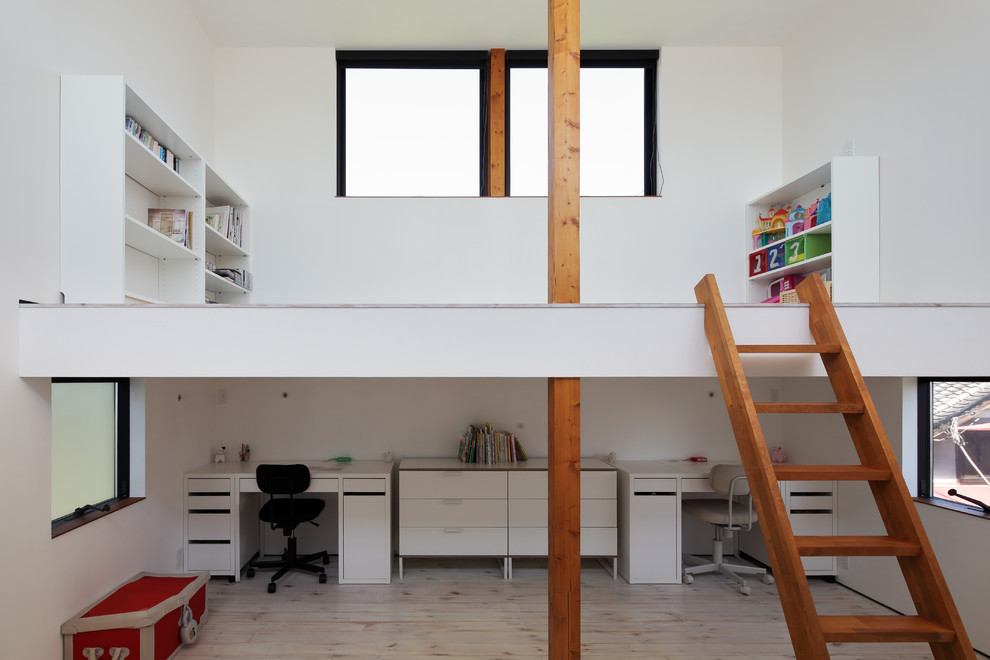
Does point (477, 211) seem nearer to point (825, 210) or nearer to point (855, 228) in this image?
point (825, 210)

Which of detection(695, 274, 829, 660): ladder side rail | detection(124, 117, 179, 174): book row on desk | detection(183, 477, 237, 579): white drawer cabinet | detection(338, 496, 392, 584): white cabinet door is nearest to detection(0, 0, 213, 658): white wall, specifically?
detection(124, 117, 179, 174): book row on desk

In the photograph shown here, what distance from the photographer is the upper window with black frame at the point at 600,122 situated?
4582 mm

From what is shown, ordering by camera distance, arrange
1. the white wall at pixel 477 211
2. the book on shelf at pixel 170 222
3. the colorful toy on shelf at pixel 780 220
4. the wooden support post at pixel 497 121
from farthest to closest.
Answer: the wooden support post at pixel 497 121, the white wall at pixel 477 211, the colorful toy on shelf at pixel 780 220, the book on shelf at pixel 170 222

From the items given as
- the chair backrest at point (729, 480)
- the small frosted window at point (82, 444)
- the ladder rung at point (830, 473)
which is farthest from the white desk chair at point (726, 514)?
the small frosted window at point (82, 444)

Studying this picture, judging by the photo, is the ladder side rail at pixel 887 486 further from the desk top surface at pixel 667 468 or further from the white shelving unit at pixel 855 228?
the desk top surface at pixel 667 468

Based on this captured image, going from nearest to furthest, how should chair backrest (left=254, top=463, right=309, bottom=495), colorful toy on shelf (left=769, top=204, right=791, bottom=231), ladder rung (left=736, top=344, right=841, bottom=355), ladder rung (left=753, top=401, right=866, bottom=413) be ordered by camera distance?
ladder rung (left=753, top=401, right=866, bottom=413), ladder rung (left=736, top=344, right=841, bottom=355), chair backrest (left=254, top=463, right=309, bottom=495), colorful toy on shelf (left=769, top=204, right=791, bottom=231)

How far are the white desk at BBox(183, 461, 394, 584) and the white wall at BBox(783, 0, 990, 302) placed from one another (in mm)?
3525

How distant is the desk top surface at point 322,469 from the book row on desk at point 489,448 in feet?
1.89

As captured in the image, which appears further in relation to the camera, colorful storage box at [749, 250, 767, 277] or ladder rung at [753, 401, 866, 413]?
colorful storage box at [749, 250, 767, 277]

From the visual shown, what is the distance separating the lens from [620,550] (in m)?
4.09

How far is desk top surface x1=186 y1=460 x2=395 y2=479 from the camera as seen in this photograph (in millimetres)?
3902

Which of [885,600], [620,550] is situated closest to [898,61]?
[885,600]

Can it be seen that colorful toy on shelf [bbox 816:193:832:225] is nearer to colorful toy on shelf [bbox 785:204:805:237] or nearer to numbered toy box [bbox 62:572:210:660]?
colorful toy on shelf [bbox 785:204:805:237]

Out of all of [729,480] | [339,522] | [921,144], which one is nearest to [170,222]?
[339,522]
